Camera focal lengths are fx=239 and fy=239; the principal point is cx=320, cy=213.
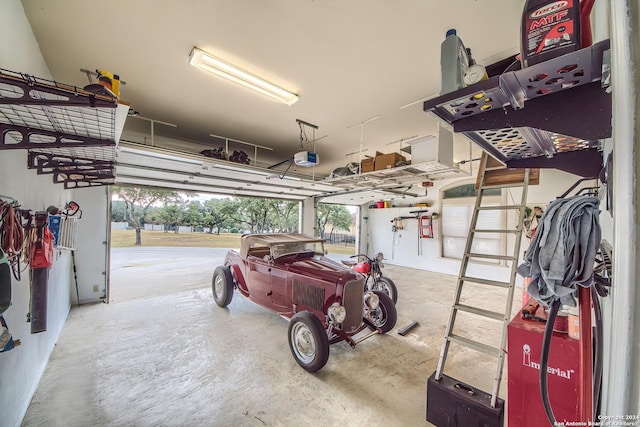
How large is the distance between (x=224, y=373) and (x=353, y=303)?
1.65 metres

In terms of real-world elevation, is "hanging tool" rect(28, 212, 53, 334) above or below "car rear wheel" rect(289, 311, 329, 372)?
above

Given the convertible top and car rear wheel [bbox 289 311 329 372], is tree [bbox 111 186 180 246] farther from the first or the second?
car rear wheel [bbox 289 311 329 372]

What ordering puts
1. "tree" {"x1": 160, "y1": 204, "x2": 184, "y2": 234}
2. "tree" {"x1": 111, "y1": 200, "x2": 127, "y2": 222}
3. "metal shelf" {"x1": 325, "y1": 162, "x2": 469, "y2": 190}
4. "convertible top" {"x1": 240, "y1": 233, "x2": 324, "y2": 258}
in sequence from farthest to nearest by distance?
"tree" {"x1": 160, "y1": 204, "x2": 184, "y2": 234}
"tree" {"x1": 111, "y1": 200, "x2": 127, "y2": 222}
"convertible top" {"x1": 240, "y1": 233, "x2": 324, "y2": 258}
"metal shelf" {"x1": 325, "y1": 162, "x2": 469, "y2": 190}

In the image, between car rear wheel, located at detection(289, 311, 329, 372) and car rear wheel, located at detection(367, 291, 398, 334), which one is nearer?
car rear wheel, located at detection(289, 311, 329, 372)

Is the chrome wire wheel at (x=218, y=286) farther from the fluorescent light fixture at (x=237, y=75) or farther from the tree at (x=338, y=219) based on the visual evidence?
the tree at (x=338, y=219)

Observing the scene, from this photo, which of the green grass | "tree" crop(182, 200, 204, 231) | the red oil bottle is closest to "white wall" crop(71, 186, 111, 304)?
the red oil bottle

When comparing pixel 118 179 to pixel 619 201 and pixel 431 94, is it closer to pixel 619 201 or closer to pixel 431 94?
pixel 431 94

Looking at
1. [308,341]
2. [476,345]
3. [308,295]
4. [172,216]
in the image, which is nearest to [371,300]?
[308,295]

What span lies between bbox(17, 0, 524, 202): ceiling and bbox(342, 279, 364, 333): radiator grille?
97.2 inches

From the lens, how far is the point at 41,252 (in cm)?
175

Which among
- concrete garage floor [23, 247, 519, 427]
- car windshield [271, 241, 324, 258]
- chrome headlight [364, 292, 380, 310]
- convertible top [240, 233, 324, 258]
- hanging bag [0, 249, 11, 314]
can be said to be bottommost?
concrete garage floor [23, 247, 519, 427]

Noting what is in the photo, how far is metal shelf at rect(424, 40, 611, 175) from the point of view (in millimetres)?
758

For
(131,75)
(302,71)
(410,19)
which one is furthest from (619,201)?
(131,75)

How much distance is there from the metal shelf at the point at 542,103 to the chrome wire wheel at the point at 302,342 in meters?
2.51
